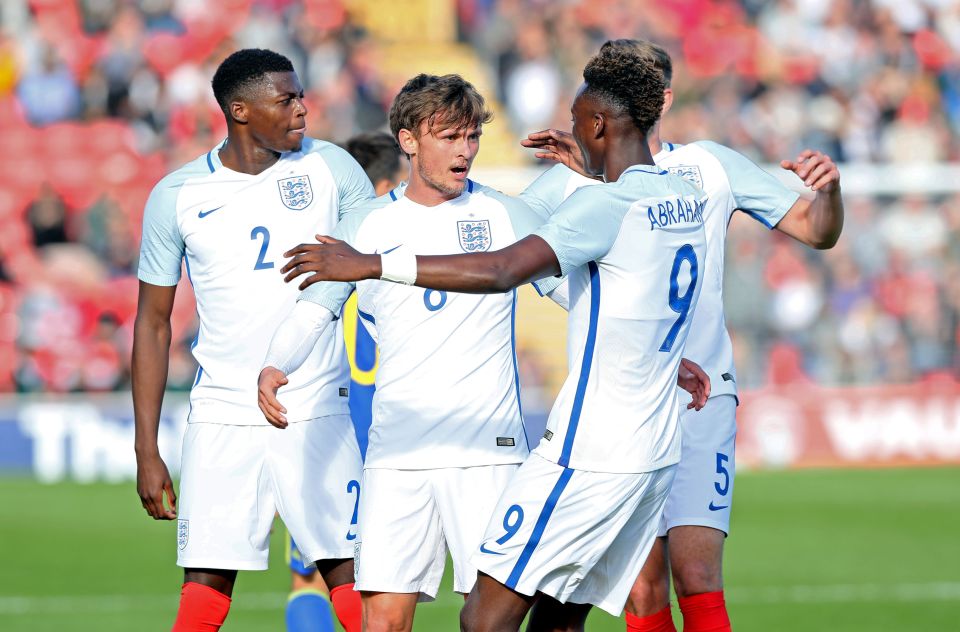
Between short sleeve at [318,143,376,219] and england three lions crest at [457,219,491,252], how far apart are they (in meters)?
0.68

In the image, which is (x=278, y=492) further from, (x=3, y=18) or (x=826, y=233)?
(x=3, y=18)

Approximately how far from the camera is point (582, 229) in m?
4.41

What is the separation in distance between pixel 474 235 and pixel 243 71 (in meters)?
1.23

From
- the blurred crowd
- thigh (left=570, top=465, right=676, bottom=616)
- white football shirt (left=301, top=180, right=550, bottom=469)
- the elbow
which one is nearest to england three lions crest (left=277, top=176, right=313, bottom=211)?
white football shirt (left=301, top=180, right=550, bottom=469)

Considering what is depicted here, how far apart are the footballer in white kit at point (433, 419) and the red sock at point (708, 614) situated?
3.15 ft

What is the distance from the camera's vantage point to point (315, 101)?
18281mm

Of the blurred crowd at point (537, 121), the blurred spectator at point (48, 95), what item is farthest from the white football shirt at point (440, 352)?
the blurred spectator at point (48, 95)

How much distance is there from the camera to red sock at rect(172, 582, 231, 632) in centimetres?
552

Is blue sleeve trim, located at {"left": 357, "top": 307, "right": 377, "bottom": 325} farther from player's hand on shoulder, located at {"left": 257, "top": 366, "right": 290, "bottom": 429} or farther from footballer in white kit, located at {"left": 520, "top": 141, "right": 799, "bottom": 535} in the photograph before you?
footballer in white kit, located at {"left": 520, "top": 141, "right": 799, "bottom": 535}

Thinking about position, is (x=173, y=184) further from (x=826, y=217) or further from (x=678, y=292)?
(x=826, y=217)

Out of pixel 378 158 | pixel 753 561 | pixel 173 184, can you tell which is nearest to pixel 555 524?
pixel 173 184

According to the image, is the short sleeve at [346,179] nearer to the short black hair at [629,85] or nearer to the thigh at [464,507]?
the thigh at [464,507]

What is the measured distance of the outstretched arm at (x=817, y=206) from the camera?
16.9ft

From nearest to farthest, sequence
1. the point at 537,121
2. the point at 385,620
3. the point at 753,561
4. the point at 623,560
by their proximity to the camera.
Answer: the point at 623,560, the point at 385,620, the point at 753,561, the point at 537,121
